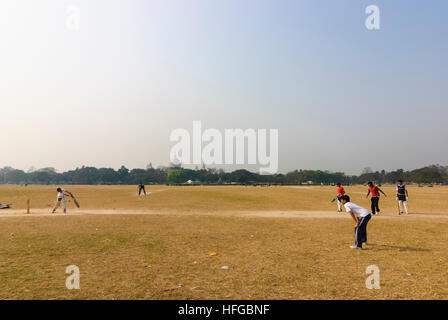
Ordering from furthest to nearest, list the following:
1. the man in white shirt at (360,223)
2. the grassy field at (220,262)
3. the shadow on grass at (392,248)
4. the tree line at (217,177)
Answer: the tree line at (217,177), the man in white shirt at (360,223), the shadow on grass at (392,248), the grassy field at (220,262)

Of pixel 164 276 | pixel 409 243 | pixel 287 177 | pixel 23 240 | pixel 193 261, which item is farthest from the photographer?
pixel 287 177

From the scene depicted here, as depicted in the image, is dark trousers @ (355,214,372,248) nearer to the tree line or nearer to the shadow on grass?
the shadow on grass

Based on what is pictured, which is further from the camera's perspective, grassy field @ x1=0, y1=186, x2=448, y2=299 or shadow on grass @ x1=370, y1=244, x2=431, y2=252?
shadow on grass @ x1=370, y1=244, x2=431, y2=252

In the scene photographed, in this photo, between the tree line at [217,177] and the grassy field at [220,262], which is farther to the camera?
the tree line at [217,177]

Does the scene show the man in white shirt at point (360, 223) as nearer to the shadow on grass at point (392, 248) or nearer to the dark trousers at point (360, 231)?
the dark trousers at point (360, 231)

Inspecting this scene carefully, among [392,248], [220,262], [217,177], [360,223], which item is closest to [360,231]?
[360,223]

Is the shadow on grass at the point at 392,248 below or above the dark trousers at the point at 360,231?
below

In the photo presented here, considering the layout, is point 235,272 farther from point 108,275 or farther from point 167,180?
point 167,180

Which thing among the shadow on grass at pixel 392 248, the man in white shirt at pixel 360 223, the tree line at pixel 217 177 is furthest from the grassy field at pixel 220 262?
the tree line at pixel 217 177

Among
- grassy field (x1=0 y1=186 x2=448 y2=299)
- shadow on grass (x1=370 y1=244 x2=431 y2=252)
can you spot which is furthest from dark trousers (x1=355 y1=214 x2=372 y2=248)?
shadow on grass (x1=370 y1=244 x2=431 y2=252)

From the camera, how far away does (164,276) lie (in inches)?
258

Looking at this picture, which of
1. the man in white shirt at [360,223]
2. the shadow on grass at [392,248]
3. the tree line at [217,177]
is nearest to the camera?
the shadow on grass at [392,248]

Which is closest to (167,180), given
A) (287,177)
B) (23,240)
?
(287,177)
